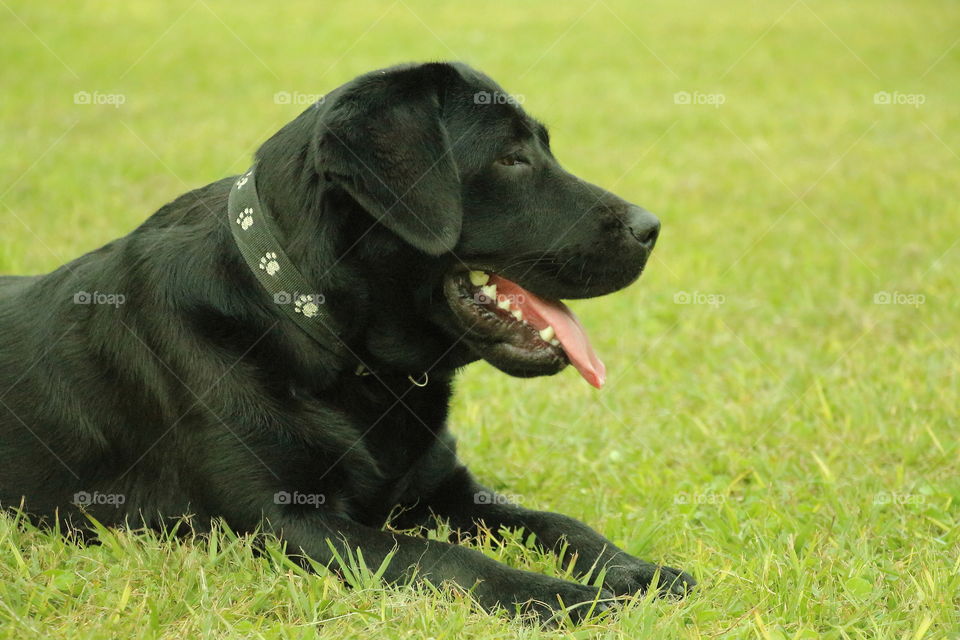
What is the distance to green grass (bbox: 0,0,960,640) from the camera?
2596mm

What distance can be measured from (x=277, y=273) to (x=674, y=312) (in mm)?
3339

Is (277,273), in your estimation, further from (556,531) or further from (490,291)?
(556,531)

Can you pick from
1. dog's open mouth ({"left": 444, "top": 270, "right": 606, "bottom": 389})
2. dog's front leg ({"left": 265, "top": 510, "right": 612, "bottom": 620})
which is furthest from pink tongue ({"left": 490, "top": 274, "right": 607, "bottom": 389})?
dog's front leg ({"left": 265, "top": 510, "right": 612, "bottom": 620})

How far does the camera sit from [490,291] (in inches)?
119

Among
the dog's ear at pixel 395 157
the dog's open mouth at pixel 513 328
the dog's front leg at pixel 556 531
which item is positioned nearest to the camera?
the dog's ear at pixel 395 157

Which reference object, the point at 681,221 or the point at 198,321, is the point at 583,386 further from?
the point at 681,221

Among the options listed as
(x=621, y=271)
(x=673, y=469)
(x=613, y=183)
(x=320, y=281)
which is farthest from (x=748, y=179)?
(x=320, y=281)

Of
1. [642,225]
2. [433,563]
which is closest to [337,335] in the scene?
[433,563]

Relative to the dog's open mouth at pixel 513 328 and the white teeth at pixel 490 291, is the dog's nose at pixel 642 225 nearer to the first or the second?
the dog's open mouth at pixel 513 328

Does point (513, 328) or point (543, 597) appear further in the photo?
point (513, 328)

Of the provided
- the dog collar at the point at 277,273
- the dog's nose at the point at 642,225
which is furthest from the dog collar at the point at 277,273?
the dog's nose at the point at 642,225

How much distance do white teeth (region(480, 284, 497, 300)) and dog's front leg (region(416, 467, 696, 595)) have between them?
0.59 m

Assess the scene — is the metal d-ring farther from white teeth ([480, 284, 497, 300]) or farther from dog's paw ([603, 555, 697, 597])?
dog's paw ([603, 555, 697, 597])

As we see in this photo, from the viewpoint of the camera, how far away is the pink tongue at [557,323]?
120 inches
